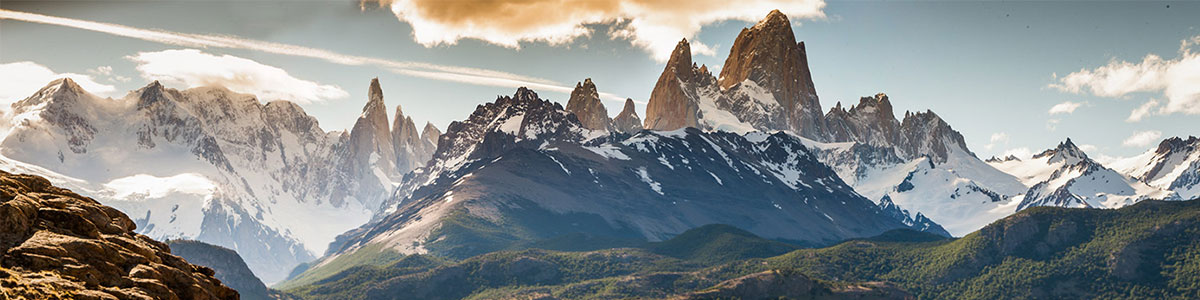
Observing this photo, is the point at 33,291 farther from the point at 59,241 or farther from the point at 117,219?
the point at 117,219

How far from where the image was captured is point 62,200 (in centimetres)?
6431

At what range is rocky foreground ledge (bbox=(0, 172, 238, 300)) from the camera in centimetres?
5347

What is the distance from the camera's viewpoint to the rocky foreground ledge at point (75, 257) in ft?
175

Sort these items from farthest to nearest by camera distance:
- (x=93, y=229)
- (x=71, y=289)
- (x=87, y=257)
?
(x=93, y=229) → (x=87, y=257) → (x=71, y=289)

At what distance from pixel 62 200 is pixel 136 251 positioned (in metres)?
6.20

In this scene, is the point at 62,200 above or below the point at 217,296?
above

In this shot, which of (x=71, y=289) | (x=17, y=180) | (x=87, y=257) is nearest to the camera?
(x=71, y=289)

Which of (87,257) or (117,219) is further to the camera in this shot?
(117,219)

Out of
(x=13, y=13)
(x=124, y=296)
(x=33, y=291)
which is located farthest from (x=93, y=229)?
(x=13, y=13)

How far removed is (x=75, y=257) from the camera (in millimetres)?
57031

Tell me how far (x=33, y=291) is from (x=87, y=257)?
7324 mm

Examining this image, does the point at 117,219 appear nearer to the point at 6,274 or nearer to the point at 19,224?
the point at 19,224

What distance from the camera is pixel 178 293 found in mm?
61875

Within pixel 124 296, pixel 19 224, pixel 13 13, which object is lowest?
pixel 124 296
